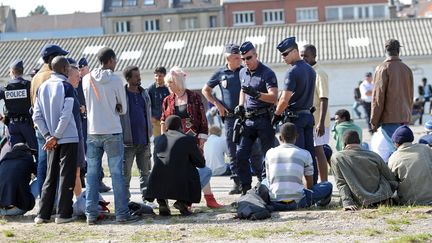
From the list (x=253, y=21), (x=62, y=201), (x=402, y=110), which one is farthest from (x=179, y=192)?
(x=253, y=21)

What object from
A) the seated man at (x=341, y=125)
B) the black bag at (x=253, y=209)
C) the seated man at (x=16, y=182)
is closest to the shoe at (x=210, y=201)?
the black bag at (x=253, y=209)

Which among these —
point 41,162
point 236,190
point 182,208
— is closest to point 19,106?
point 41,162

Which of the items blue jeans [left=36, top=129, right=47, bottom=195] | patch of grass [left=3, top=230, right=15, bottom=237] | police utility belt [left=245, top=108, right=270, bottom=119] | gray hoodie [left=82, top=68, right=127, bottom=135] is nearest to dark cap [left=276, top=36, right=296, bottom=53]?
police utility belt [left=245, top=108, right=270, bottom=119]

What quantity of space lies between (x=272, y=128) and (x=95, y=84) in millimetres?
2582

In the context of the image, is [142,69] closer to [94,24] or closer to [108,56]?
[108,56]

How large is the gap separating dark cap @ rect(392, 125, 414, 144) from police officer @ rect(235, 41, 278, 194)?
160 centimetres

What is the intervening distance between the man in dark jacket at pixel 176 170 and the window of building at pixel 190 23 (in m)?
78.0

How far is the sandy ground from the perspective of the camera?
32.3 feet

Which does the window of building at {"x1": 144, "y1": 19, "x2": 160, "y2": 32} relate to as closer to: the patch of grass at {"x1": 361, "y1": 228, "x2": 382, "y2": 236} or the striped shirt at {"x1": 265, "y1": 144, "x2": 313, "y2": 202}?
the striped shirt at {"x1": 265, "y1": 144, "x2": 313, "y2": 202}

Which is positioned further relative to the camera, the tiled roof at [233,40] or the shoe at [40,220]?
the tiled roof at [233,40]

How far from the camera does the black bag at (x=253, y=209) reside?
11.0 meters

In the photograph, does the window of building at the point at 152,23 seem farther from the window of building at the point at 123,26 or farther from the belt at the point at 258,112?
the belt at the point at 258,112

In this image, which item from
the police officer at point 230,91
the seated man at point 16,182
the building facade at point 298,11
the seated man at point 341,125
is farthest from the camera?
the building facade at point 298,11

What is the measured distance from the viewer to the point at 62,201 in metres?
11.3
